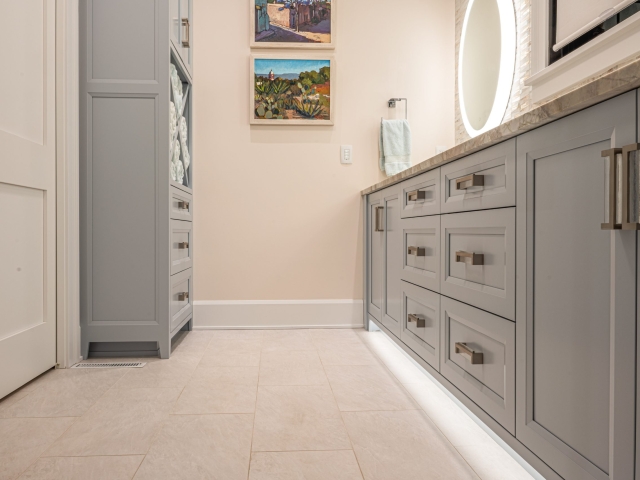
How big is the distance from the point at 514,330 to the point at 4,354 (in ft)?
5.29

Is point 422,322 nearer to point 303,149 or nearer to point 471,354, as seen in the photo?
point 471,354

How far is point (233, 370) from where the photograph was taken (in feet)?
6.00

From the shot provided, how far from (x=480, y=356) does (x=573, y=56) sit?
1.04 m

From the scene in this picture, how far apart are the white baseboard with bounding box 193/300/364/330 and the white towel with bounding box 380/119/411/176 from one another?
33.8 inches

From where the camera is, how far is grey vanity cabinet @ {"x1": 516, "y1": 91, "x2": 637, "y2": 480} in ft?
2.12

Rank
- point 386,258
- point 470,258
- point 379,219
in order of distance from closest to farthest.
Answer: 1. point 470,258
2. point 386,258
3. point 379,219

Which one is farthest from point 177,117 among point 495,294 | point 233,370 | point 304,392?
point 495,294

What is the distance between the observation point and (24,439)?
120 cm

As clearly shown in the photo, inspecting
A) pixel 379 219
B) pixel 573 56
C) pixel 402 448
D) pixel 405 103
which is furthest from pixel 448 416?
pixel 405 103

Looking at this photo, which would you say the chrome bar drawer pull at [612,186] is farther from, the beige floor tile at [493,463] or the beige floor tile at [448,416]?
the beige floor tile at [448,416]

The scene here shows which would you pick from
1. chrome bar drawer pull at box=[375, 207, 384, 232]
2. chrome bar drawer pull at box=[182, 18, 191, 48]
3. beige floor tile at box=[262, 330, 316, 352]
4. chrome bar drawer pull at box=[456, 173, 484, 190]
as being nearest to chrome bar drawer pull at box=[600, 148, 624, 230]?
chrome bar drawer pull at box=[456, 173, 484, 190]

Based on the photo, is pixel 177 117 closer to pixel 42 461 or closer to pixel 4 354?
pixel 4 354

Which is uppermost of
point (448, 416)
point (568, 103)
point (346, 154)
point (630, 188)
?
point (346, 154)

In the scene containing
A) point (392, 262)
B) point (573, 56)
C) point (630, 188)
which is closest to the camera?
point (630, 188)
